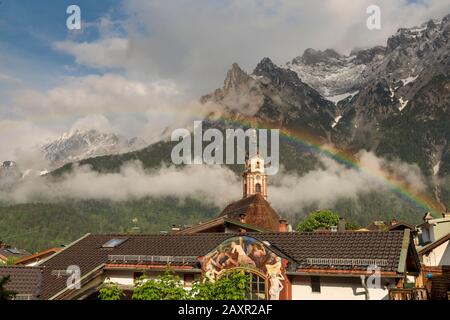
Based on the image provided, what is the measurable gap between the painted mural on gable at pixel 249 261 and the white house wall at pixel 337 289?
40.9 inches

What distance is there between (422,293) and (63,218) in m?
182

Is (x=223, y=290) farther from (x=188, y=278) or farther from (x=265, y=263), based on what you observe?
(x=188, y=278)

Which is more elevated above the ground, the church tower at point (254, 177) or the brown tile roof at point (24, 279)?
the church tower at point (254, 177)

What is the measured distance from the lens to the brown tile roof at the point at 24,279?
2877cm

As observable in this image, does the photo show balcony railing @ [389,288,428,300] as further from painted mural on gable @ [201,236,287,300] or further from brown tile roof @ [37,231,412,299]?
painted mural on gable @ [201,236,287,300]

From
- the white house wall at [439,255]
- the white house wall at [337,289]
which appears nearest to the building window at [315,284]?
the white house wall at [337,289]

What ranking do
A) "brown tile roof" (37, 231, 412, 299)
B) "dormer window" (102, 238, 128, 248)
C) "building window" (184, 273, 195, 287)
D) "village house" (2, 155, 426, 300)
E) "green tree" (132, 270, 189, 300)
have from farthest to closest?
"dormer window" (102, 238, 128, 248)
"building window" (184, 273, 195, 287)
"brown tile roof" (37, 231, 412, 299)
"village house" (2, 155, 426, 300)
"green tree" (132, 270, 189, 300)

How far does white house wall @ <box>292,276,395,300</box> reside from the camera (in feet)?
70.6

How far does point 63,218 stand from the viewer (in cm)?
18400

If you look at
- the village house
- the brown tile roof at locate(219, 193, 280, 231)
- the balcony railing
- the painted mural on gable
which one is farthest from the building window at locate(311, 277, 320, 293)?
the brown tile roof at locate(219, 193, 280, 231)

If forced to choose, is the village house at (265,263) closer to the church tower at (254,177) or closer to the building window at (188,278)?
the building window at (188,278)

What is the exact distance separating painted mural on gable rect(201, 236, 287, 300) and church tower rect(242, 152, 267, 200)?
8452cm

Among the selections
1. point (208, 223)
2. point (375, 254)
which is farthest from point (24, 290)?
point (375, 254)
